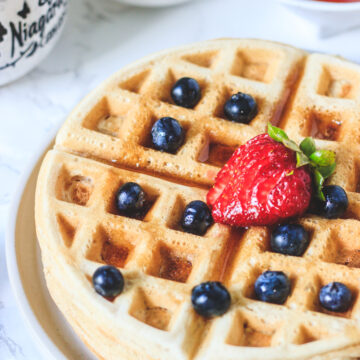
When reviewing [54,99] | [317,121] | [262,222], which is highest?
[317,121]

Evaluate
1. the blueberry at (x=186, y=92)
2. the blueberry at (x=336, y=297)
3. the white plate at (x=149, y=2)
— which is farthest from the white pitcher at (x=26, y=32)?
the blueberry at (x=336, y=297)

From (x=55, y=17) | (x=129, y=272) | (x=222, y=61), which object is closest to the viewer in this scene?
(x=129, y=272)

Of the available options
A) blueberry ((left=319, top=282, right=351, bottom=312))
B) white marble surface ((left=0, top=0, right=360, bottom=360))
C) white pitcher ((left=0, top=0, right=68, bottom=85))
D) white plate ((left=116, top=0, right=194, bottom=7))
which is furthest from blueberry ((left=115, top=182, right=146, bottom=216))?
white plate ((left=116, top=0, right=194, bottom=7))

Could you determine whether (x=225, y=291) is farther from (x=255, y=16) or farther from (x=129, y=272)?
(x=255, y=16)

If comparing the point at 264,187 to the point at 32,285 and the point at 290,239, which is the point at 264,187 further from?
the point at 32,285

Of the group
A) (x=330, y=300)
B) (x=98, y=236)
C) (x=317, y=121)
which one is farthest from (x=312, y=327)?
(x=317, y=121)

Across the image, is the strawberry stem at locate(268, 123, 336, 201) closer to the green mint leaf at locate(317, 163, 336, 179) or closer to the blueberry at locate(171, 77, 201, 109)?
the green mint leaf at locate(317, 163, 336, 179)
